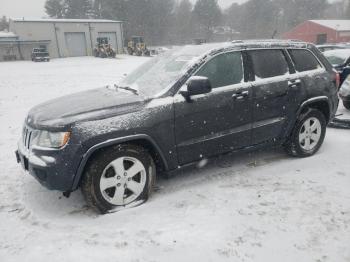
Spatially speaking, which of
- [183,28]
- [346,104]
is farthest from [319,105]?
[183,28]

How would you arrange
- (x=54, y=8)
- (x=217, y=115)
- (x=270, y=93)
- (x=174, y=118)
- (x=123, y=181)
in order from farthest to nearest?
(x=54, y=8)
(x=270, y=93)
(x=217, y=115)
(x=174, y=118)
(x=123, y=181)

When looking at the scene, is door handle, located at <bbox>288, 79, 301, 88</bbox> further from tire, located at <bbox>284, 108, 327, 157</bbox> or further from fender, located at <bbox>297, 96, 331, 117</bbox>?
tire, located at <bbox>284, 108, 327, 157</bbox>

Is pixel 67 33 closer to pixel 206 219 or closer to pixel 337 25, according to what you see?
pixel 206 219

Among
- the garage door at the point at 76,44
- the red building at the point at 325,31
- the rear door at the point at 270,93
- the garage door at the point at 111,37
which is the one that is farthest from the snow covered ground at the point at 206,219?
the red building at the point at 325,31

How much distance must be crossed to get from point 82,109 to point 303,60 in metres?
3.32

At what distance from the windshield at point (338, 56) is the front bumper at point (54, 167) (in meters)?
8.73

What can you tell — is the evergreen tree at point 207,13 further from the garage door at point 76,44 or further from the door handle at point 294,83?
the door handle at point 294,83

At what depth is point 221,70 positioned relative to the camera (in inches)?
159

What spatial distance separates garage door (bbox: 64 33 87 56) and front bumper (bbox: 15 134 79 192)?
3452cm

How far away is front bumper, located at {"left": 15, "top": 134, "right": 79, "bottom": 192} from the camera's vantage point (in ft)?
10.4

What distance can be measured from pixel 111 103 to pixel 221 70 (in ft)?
4.74

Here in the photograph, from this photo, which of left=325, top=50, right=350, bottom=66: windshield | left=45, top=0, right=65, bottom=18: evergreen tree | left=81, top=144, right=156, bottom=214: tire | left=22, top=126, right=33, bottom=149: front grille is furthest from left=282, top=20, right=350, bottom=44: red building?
left=22, top=126, right=33, bottom=149: front grille

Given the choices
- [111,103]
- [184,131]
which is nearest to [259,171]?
[184,131]

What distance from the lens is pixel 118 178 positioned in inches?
137
